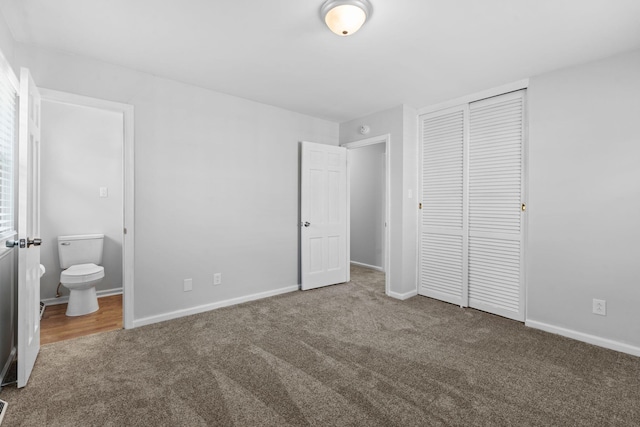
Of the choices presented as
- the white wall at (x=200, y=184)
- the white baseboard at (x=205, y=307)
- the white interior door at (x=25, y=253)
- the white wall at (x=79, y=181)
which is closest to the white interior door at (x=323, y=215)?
the white wall at (x=200, y=184)

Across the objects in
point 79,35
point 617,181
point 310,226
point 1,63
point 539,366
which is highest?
point 79,35

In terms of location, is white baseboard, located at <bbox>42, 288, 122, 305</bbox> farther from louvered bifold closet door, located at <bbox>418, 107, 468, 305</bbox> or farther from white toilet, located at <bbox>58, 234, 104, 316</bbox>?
louvered bifold closet door, located at <bbox>418, 107, 468, 305</bbox>

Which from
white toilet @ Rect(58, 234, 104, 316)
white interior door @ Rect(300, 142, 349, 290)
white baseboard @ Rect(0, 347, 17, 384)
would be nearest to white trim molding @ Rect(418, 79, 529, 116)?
white interior door @ Rect(300, 142, 349, 290)

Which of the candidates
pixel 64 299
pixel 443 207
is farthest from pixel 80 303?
pixel 443 207

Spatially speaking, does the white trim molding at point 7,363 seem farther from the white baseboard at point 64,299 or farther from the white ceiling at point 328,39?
the white ceiling at point 328,39

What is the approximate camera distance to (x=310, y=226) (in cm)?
417

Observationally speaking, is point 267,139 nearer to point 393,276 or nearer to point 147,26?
point 147,26

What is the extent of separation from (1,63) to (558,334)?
15.1 feet

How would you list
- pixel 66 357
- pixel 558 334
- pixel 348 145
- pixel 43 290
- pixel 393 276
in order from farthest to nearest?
pixel 348 145, pixel 393 276, pixel 43 290, pixel 558 334, pixel 66 357

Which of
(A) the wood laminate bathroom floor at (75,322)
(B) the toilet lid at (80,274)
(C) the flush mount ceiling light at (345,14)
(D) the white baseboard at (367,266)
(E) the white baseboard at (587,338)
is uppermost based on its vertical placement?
(C) the flush mount ceiling light at (345,14)

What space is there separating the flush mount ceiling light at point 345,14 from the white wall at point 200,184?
6.06ft

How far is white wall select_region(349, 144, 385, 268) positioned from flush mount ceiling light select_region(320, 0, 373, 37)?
12.2 feet

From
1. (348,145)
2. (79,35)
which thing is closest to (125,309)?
(79,35)

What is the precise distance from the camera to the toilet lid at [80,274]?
3.19m
